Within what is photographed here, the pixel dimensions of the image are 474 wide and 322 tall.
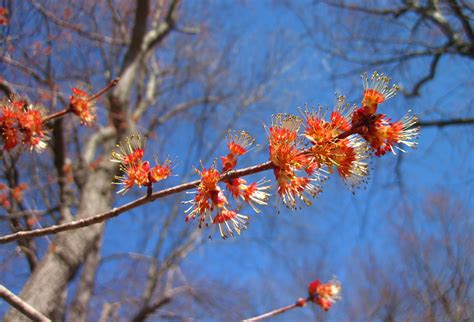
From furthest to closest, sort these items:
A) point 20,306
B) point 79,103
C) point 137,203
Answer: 1. point 79,103
2. point 20,306
3. point 137,203

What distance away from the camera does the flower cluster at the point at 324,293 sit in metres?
2.70

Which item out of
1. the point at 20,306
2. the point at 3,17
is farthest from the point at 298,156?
the point at 3,17

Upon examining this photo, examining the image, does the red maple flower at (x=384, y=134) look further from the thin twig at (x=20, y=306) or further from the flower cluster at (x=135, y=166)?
the thin twig at (x=20, y=306)

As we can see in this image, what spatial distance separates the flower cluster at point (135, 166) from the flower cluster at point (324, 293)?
1595mm

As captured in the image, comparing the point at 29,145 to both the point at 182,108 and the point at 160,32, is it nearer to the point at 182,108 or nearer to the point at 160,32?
the point at 160,32

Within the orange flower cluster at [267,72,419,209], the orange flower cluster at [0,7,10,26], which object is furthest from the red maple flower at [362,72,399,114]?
the orange flower cluster at [0,7,10,26]

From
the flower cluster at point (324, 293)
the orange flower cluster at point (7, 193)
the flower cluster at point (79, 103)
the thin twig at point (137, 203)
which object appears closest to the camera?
the thin twig at point (137, 203)

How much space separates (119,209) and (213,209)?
0.36 m

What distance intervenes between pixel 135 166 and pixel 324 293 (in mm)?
1732

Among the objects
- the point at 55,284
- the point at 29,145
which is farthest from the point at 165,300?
the point at 29,145

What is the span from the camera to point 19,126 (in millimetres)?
1919

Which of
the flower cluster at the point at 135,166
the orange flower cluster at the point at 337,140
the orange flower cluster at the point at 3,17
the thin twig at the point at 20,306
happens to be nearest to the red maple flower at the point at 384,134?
the orange flower cluster at the point at 337,140

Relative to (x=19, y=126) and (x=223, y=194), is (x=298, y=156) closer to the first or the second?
(x=223, y=194)

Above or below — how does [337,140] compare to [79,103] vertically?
below
